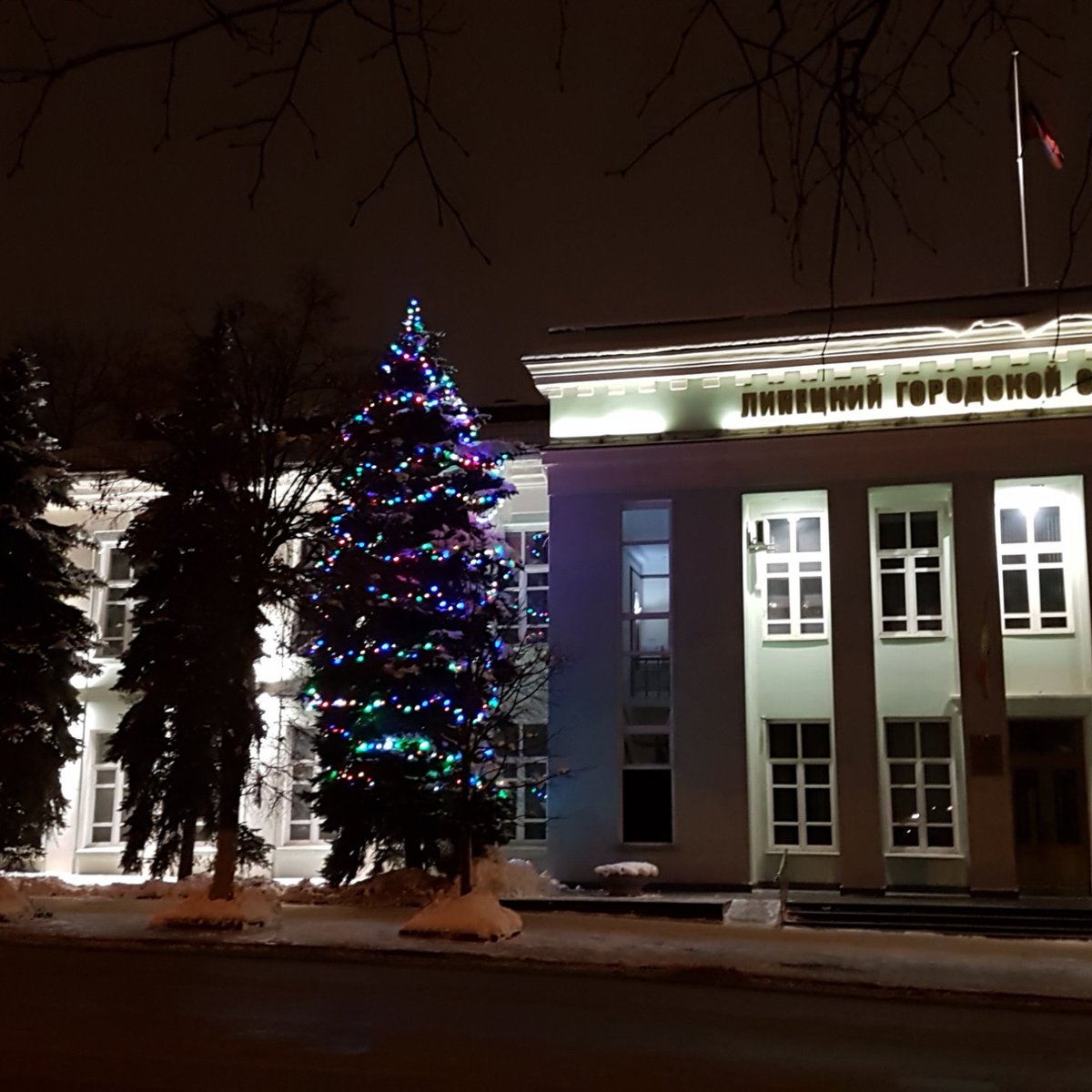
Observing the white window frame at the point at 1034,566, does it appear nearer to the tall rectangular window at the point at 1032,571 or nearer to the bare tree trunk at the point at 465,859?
the tall rectangular window at the point at 1032,571

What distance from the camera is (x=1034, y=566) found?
79.3 ft

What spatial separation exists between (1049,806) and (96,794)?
20.5m

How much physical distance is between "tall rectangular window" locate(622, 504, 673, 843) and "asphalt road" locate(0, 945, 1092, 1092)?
30.1 ft

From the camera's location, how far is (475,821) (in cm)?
2159

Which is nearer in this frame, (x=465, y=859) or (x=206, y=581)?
(x=465, y=859)

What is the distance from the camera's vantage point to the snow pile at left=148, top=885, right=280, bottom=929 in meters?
18.8

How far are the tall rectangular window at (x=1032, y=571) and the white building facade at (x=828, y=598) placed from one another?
0.05 metres

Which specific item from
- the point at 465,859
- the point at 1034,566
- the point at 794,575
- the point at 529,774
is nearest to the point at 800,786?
the point at 794,575

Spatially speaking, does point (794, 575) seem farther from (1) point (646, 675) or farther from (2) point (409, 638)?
(2) point (409, 638)

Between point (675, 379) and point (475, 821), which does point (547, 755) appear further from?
point (675, 379)

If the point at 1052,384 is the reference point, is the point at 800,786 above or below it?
below

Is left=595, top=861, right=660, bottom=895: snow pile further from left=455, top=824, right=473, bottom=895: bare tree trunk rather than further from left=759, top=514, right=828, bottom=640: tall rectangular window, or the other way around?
left=759, top=514, right=828, bottom=640: tall rectangular window

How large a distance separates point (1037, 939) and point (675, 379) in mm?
12060

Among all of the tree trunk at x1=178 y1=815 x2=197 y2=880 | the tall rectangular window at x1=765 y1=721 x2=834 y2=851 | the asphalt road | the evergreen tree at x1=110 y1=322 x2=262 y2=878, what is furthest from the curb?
the tall rectangular window at x1=765 y1=721 x2=834 y2=851
